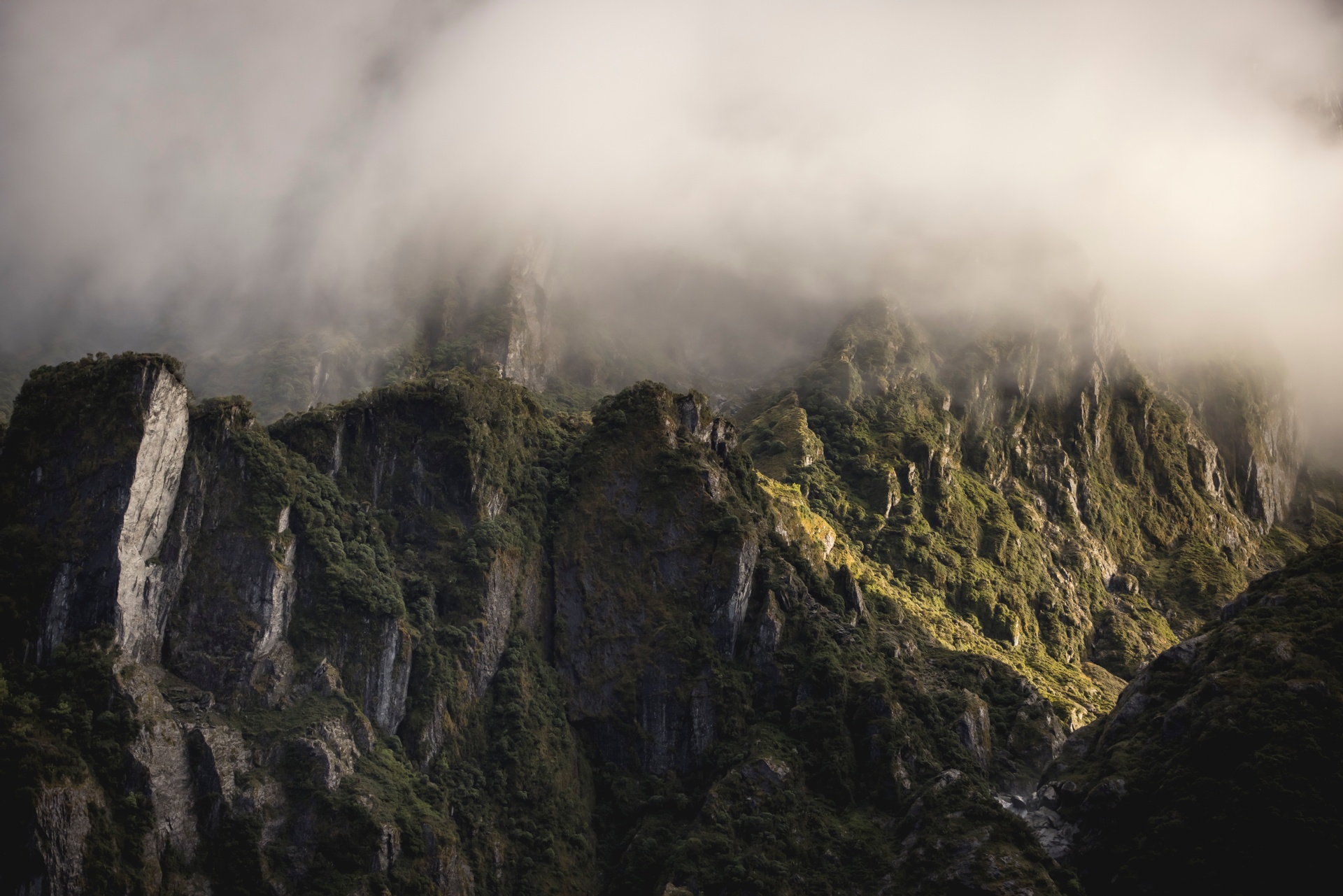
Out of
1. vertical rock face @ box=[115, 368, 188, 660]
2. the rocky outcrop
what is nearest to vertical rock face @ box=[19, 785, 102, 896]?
the rocky outcrop

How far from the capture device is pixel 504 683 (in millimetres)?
142125

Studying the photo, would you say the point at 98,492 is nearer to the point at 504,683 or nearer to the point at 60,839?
the point at 60,839

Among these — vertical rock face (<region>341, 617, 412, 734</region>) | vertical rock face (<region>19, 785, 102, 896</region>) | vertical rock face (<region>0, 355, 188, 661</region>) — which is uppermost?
vertical rock face (<region>0, 355, 188, 661</region>)

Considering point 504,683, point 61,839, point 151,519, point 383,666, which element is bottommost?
point 61,839

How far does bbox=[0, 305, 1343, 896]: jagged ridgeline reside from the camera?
358 ft

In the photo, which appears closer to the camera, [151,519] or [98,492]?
[98,492]

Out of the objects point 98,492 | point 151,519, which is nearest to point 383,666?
point 151,519

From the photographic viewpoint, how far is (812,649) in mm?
145625

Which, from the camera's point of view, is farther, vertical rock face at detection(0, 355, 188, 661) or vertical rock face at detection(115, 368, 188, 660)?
vertical rock face at detection(115, 368, 188, 660)

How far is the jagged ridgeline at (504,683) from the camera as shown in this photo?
109 metres

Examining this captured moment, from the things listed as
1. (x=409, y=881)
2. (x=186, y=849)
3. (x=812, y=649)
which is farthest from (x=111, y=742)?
(x=812, y=649)

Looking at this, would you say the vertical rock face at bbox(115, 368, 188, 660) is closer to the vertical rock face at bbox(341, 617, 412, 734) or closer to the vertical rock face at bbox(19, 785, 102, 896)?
the vertical rock face at bbox(19, 785, 102, 896)

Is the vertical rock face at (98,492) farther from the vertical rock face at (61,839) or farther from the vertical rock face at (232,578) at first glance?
the vertical rock face at (61,839)

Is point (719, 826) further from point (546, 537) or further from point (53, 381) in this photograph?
point (53, 381)
